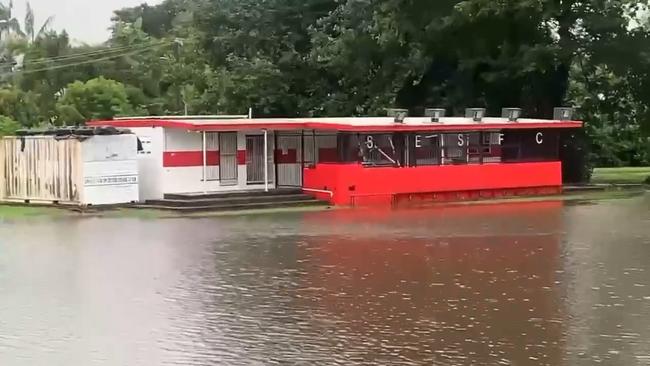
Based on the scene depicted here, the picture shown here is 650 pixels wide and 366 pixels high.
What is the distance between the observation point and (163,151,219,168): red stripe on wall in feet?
→ 93.7

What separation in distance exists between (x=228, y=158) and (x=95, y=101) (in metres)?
23.8

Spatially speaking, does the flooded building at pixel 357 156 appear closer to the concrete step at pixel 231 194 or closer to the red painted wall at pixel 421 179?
the red painted wall at pixel 421 179

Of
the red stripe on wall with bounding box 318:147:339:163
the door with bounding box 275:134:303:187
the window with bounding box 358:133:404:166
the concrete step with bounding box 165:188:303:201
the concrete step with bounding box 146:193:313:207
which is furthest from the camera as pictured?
the red stripe on wall with bounding box 318:147:339:163

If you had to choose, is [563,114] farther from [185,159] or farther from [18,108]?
[18,108]

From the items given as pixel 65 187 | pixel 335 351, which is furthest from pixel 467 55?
pixel 335 351

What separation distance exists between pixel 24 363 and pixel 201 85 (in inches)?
1638

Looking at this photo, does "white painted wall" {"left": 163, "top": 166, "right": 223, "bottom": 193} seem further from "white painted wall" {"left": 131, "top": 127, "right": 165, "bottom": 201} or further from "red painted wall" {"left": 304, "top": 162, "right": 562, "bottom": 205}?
"red painted wall" {"left": 304, "top": 162, "right": 562, "bottom": 205}

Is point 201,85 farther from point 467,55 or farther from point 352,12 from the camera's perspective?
point 467,55

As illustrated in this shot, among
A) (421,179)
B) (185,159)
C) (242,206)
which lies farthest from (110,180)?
(421,179)

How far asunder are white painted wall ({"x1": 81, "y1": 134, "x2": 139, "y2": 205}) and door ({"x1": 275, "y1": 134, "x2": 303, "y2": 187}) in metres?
4.96

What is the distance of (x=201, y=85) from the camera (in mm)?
50375

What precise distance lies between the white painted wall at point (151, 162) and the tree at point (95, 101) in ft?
76.7

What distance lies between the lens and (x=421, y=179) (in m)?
29.6

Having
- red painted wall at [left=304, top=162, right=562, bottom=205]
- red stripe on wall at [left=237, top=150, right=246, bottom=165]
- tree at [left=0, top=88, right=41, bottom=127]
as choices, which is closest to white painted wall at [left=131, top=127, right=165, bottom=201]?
red stripe on wall at [left=237, top=150, right=246, bottom=165]
